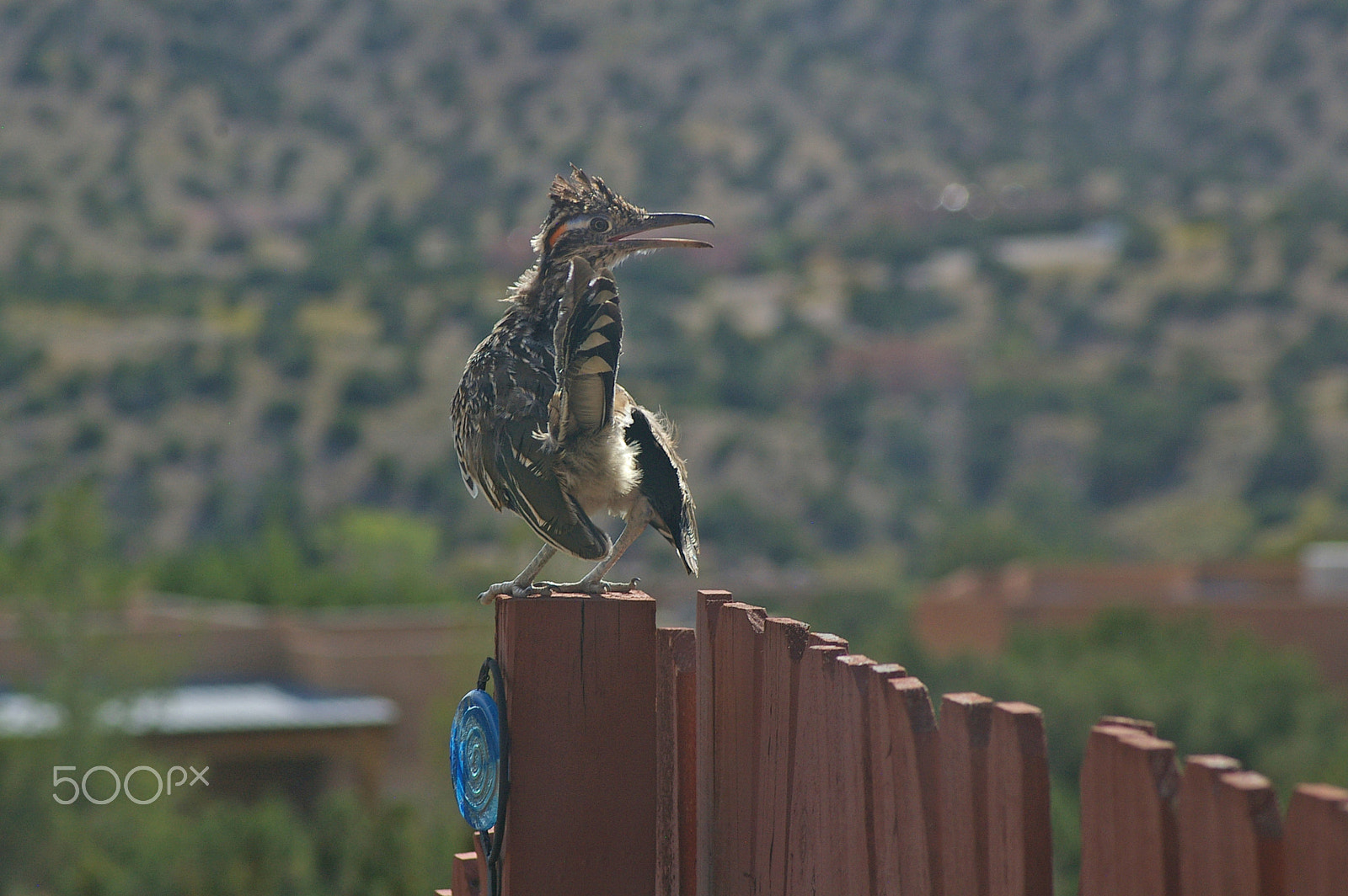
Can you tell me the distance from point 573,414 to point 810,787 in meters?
0.97

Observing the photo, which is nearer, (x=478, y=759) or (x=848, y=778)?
(x=848, y=778)

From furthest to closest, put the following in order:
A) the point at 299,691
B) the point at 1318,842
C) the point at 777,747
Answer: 1. the point at 299,691
2. the point at 777,747
3. the point at 1318,842

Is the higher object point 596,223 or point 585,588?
point 596,223

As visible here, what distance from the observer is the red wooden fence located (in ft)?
6.40

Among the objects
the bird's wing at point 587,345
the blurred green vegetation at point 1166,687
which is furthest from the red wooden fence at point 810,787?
the blurred green vegetation at point 1166,687

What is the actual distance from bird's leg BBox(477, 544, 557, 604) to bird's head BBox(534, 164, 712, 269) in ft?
2.19

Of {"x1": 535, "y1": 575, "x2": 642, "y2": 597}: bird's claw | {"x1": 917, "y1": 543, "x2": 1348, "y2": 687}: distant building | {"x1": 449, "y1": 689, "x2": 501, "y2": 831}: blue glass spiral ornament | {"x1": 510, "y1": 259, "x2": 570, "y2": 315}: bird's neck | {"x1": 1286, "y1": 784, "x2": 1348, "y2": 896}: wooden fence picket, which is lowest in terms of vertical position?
{"x1": 1286, "y1": 784, "x2": 1348, "y2": 896}: wooden fence picket

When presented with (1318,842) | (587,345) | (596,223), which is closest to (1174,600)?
(596,223)

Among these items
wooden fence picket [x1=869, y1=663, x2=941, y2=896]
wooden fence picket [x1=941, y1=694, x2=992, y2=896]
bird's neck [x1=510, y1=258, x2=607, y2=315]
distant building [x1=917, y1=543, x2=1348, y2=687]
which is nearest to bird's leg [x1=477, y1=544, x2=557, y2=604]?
bird's neck [x1=510, y1=258, x2=607, y2=315]

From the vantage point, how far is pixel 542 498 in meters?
3.56

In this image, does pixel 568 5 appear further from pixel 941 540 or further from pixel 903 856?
pixel 903 856

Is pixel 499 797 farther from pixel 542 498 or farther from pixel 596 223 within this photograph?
pixel 596 223

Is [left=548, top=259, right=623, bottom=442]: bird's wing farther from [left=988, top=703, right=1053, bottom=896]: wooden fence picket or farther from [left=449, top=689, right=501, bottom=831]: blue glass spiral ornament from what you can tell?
[left=988, top=703, right=1053, bottom=896]: wooden fence picket

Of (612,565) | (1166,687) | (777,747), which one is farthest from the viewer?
(1166,687)
